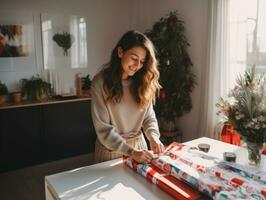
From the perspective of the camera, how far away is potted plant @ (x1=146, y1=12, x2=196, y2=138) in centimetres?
345

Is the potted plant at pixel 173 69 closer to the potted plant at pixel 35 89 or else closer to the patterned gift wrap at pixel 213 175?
the potted plant at pixel 35 89

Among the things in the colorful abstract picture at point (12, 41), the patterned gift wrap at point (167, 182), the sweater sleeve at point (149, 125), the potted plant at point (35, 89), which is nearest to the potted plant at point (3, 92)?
the potted plant at point (35, 89)

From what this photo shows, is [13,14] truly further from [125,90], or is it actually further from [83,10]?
[125,90]

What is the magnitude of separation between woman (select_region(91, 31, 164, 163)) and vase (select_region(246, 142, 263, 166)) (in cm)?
47

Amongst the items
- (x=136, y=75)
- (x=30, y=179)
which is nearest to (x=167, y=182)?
(x=136, y=75)

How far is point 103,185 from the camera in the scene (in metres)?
1.25

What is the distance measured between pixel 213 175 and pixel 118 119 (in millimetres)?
666

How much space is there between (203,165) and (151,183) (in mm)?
268

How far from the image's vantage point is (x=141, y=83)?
5.52 feet

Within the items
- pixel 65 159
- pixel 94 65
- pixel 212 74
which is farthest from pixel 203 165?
pixel 94 65

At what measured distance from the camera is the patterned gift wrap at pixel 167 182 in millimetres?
1099

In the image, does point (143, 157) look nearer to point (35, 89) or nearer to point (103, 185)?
point (103, 185)

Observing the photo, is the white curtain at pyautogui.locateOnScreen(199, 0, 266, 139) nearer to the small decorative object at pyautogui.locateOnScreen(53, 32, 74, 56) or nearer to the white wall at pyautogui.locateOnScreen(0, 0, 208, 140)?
the white wall at pyautogui.locateOnScreen(0, 0, 208, 140)

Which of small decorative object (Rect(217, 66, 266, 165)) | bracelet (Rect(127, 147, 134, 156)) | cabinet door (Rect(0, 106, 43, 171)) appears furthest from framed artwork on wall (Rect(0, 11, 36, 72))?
small decorative object (Rect(217, 66, 266, 165))
